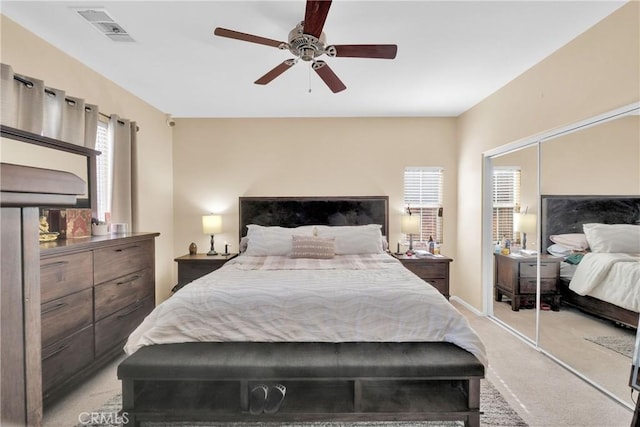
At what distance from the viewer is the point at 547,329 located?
284 centimetres

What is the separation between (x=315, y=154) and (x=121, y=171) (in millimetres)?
2328

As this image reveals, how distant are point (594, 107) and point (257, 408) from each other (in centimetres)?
305

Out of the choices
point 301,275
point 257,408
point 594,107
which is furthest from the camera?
point 301,275

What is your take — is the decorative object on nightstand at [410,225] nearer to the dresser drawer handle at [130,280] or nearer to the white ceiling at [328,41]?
the white ceiling at [328,41]

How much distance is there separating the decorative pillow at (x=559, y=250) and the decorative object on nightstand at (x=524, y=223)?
230 millimetres

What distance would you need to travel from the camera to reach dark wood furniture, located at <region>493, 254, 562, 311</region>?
276 cm

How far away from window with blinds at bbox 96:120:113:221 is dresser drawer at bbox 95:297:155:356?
977mm

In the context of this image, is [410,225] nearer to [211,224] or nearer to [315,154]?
[315,154]

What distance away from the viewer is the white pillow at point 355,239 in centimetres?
370

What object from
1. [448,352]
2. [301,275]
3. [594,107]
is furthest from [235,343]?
[594,107]

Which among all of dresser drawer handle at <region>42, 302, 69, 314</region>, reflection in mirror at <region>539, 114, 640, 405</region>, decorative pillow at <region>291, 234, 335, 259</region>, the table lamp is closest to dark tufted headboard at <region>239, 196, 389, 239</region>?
the table lamp

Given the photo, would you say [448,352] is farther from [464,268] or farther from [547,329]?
[464,268]

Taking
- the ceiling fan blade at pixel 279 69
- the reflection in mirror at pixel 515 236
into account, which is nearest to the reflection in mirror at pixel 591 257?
the reflection in mirror at pixel 515 236

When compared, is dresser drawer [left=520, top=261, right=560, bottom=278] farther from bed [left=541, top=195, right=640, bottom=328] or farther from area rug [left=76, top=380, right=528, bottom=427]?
area rug [left=76, top=380, right=528, bottom=427]
